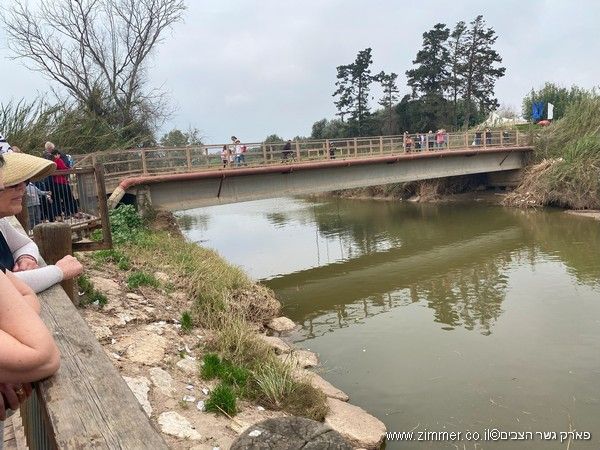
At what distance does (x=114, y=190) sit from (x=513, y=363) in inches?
434

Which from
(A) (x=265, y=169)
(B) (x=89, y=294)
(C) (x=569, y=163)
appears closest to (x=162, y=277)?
(B) (x=89, y=294)

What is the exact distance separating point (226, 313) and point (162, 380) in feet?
8.49

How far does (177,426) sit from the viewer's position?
4.40 metres

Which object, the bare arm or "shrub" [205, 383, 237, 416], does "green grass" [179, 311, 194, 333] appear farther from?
the bare arm

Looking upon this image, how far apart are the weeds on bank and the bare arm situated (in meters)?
5.51

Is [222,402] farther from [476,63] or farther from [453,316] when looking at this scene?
[476,63]

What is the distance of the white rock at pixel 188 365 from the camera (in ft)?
18.4

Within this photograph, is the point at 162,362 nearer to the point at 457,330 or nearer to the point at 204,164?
the point at 457,330

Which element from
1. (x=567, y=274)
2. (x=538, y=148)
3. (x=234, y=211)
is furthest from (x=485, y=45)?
(x=567, y=274)

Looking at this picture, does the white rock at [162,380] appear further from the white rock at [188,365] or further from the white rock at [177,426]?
the white rock at [177,426]

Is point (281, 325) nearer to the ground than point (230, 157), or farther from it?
nearer to the ground

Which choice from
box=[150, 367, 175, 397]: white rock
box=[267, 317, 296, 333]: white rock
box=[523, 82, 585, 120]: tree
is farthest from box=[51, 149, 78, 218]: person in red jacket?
box=[523, 82, 585, 120]: tree

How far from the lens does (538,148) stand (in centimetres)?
2791

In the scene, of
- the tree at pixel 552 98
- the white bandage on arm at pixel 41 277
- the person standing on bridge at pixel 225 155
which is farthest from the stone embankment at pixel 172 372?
the tree at pixel 552 98
